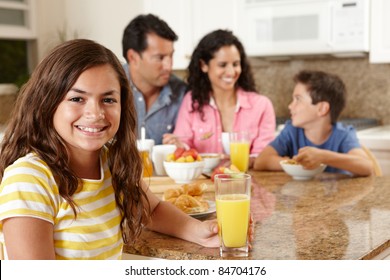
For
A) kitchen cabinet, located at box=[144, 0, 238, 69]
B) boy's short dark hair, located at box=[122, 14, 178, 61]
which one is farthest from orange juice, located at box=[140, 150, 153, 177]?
kitchen cabinet, located at box=[144, 0, 238, 69]

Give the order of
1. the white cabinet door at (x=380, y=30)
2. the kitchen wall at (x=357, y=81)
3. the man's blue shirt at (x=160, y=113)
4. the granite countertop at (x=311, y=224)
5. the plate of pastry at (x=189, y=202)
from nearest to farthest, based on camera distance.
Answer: the granite countertop at (x=311, y=224) < the plate of pastry at (x=189, y=202) < the man's blue shirt at (x=160, y=113) < the white cabinet door at (x=380, y=30) < the kitchen wall at (x=357, y=81)

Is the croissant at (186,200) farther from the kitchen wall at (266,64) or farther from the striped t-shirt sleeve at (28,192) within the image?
the kitchen wall at (266,64)

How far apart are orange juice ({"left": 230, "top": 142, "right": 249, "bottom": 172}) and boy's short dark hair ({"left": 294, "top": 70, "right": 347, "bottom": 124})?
1.23 ft

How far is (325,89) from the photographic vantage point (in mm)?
2043

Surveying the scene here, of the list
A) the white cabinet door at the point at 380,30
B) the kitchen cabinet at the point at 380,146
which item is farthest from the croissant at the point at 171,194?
the white cabinet door at the point at 380,30

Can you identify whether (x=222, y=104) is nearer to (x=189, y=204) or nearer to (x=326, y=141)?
(x=326, y=141)

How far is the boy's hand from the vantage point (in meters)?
1.70

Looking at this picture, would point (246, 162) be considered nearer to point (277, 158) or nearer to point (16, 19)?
point (277, 158)

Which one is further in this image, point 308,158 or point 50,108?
point 308,158

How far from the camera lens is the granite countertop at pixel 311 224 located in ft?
3.47

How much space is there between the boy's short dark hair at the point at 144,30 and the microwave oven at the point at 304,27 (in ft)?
2.92

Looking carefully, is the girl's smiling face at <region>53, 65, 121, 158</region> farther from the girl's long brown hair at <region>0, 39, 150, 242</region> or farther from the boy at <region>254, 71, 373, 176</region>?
the boy at <region>254, 71, 373, 176</region>

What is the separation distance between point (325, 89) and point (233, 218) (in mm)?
1099

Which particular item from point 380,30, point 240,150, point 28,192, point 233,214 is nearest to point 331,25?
point 380,30
